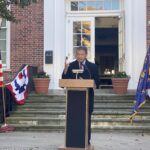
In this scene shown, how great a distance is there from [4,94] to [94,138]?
309 centimetres

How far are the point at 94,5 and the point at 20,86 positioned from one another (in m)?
4.79

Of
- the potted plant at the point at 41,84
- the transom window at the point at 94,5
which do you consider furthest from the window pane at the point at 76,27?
the potted plant at the point at 41,84

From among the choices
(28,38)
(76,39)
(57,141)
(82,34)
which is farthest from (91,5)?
(57,141)

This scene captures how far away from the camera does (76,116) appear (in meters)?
Answer: 8.12

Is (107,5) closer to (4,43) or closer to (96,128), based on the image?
(4,43)

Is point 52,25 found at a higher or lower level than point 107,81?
higher

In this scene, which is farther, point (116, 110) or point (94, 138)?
point (116, 110)

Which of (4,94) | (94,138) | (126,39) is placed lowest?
(94,138)

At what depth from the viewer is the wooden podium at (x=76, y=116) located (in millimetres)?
8047

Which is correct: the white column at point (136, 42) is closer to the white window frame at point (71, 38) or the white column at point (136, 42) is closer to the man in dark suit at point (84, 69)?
the white window frame at point (71, 38)

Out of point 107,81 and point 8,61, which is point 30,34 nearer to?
point 8,61

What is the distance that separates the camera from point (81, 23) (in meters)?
15.8

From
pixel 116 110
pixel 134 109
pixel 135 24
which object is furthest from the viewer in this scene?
pixel 135 24

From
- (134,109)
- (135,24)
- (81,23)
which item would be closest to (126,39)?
(135,24)
